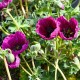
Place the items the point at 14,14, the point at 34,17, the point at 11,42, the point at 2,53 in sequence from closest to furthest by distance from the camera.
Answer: the point at 2,53
the point at 11,42
the point at 34,17
the point at 14,14

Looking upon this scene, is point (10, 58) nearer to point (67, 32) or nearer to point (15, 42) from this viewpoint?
point (15, 42)

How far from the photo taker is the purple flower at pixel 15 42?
1149 millimetres

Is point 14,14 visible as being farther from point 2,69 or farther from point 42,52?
point 42,52

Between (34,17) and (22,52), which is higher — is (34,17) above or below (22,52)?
above

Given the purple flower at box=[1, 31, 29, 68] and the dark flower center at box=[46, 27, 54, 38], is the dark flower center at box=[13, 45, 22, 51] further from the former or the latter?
the dark flower center at box=[46, 27, 54, 38]

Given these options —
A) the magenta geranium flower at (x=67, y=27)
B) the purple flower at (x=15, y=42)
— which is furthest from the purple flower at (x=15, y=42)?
the magenta geranium flower at (x=67, y=27)

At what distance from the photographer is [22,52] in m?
1.17

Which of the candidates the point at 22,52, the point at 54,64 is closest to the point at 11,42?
the point at 22,52

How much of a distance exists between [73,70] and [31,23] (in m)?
0.25

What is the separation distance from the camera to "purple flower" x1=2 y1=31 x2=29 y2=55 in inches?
45.3

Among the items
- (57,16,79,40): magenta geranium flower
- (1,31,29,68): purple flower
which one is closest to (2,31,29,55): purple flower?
(1,31,29,68): purple flower

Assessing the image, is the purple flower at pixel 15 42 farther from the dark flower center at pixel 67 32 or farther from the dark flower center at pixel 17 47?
the dark flower center at pixel 67 32

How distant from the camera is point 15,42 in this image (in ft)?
3.87

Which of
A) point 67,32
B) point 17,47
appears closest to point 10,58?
point 17,47
